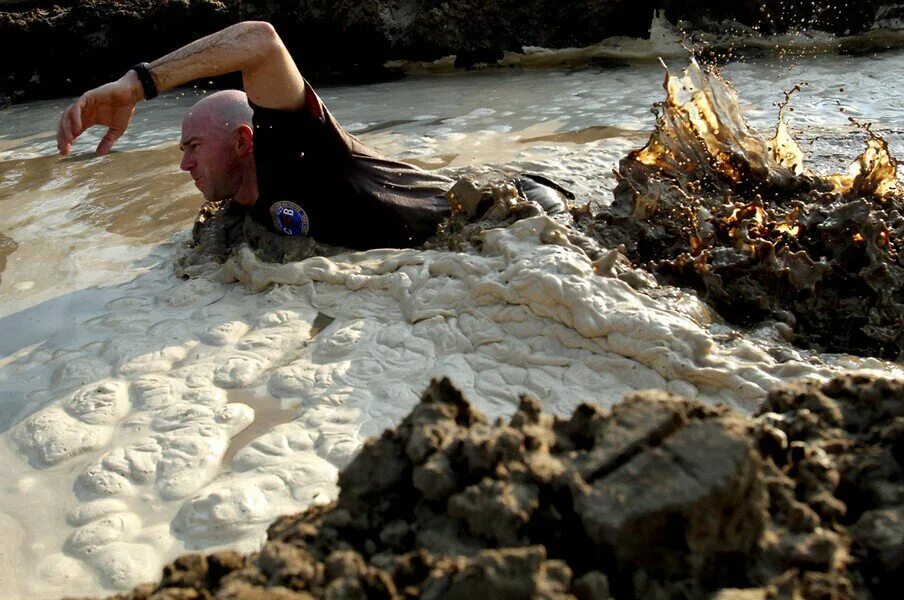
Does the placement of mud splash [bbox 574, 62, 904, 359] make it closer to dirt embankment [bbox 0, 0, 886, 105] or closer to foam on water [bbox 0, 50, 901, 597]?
foam on water [bbox 0, 50, 901, 597]

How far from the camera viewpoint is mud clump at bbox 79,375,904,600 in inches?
41.4

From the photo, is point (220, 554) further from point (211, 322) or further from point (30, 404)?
point (211, 322)

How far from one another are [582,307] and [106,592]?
1505mm

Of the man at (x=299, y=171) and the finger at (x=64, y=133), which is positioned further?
the man at (x=299, y=171)

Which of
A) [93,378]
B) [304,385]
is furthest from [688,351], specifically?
[93,378]

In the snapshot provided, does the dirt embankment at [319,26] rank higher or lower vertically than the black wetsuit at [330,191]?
higher

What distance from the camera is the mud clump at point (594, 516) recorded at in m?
1.05

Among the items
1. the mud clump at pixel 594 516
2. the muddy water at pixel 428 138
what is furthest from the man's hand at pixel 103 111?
the mud clump at pixel 594 516

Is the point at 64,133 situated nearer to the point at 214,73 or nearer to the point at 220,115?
the point at 214,73

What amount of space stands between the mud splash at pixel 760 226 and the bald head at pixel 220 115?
57.5 inches

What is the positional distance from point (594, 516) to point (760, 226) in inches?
97.7

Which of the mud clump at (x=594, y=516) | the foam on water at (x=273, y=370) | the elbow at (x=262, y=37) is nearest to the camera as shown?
the mud clump at (x=594, y=516)

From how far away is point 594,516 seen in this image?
107 cm

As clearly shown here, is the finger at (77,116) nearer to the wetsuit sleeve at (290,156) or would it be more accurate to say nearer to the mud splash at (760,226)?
the wetsuit sleeve at (290,156)
